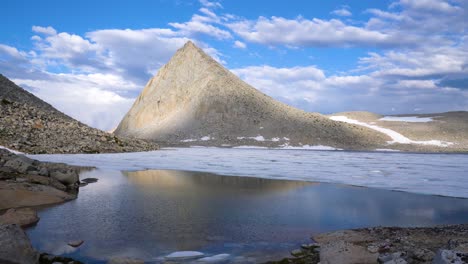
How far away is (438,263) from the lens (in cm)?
505

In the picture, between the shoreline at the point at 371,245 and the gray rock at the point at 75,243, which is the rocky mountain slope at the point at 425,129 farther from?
the gray rock at the point at 75,243

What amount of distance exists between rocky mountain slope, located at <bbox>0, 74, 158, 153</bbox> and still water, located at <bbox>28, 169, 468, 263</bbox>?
17866 millimetres

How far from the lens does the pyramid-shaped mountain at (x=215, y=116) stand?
67.9m

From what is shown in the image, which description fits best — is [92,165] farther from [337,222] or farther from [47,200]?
[337,222]

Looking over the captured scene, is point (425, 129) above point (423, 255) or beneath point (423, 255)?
above

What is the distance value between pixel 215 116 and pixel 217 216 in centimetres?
6456

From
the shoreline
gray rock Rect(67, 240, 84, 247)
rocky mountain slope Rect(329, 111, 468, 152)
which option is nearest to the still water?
gray rock Rect(67, 240, 84, 247)

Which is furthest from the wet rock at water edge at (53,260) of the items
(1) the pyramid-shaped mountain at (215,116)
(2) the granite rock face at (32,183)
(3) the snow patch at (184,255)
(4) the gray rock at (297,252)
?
(1) the pyramid-shaped mountain at (215,116)

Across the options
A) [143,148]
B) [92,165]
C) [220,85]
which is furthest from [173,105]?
[92,165]

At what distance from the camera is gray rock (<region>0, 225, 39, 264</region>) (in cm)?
548

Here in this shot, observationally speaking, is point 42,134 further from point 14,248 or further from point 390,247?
point 390,247

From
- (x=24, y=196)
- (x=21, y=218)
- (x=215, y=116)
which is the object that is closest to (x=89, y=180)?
(x=24, y=196)

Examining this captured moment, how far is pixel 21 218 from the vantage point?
9.05 metres

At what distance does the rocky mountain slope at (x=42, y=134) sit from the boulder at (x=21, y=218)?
72.0ft
